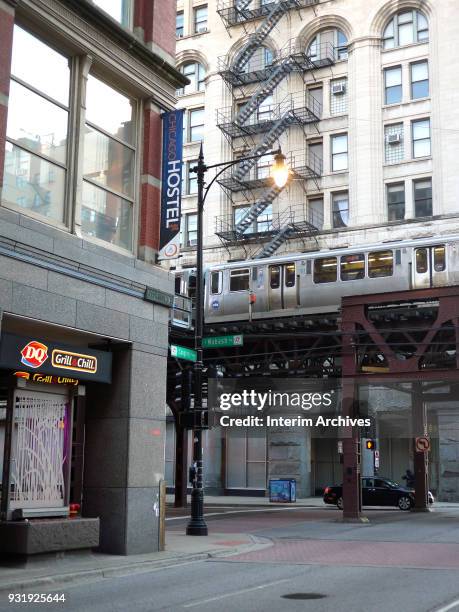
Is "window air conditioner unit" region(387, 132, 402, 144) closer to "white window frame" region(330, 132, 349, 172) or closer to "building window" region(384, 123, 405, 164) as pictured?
"building window" region(384, 123, 405, 164)

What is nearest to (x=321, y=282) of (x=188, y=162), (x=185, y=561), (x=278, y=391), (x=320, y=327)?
(x=320, y=327)

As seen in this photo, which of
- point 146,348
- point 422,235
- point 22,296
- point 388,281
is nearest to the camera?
point 22,296

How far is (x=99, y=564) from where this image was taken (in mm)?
14602

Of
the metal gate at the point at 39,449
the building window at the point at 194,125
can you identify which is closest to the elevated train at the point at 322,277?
the metal gate at the point at 39,449

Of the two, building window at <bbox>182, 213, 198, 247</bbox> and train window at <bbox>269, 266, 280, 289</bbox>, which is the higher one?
building window at <bbox>182, 213, 198, 247</bbox>

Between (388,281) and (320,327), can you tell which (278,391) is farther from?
(388,281)

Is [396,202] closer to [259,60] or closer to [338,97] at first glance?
[338,97]

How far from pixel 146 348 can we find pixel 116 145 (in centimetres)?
453

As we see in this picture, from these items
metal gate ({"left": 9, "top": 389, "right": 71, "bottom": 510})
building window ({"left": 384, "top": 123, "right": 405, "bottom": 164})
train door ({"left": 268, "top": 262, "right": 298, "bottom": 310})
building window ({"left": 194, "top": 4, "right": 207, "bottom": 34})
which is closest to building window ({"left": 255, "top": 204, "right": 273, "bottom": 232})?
building window ({"left": 384, "top": 123, "right": 405, "bottom": 164})

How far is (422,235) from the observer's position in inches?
1689

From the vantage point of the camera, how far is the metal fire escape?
156ft

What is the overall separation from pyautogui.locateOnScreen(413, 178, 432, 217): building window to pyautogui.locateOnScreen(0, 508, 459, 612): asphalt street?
24.7 m

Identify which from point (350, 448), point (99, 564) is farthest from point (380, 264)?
point (99, 564)

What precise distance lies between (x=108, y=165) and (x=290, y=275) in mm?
17637
